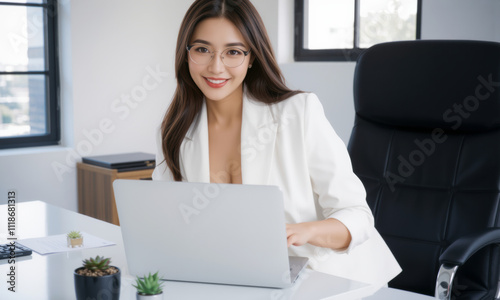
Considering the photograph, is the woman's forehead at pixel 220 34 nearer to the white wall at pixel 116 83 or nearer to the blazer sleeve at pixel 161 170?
the blazer sleeve at pixel 161 170

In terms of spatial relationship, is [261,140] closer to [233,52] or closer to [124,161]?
[233,52]

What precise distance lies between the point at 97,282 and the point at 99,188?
284 centimetres

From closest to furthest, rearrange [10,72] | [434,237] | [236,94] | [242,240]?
[242,240]
[236,94]
[434,237]
[10,72]

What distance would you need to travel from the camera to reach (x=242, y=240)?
1199 mm

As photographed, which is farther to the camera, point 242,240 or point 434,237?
point 434,237

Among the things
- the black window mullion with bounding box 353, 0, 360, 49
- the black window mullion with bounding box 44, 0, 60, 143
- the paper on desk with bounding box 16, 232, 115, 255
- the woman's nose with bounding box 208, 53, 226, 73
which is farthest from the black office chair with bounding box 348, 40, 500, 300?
the black window mullion with bounding box 44, 0, 60, 143

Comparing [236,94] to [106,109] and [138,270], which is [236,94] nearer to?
[138,270]

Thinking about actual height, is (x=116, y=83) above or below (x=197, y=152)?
above

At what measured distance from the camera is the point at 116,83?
4191 millimetres

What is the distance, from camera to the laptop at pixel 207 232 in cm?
118

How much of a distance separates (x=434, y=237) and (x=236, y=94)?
752 millimetres

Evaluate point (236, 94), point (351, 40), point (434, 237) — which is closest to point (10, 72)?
point (351, 40)

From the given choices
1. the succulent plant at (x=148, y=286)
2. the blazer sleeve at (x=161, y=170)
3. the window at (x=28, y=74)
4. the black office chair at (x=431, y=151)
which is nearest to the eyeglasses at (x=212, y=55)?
the blazer sleeve at (x=161, y=170)

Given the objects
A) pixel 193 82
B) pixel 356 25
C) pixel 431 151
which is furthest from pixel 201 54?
pixel 356 25
